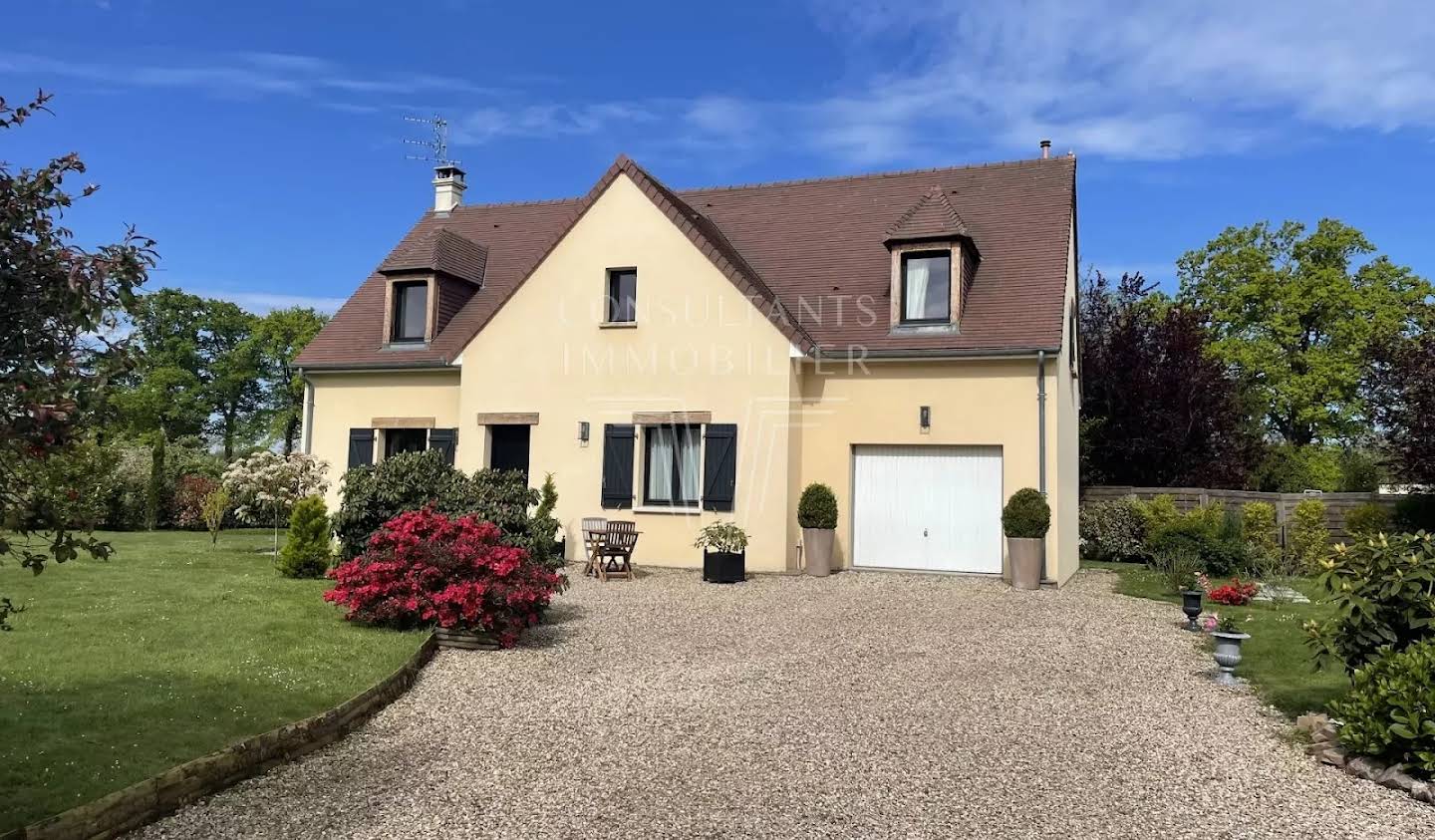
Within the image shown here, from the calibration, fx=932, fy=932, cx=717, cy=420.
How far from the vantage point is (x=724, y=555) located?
1383 centimetres

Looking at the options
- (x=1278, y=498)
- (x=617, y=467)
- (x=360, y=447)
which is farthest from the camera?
(x=360, y=447)

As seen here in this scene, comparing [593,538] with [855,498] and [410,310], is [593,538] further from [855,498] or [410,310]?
[410,310]

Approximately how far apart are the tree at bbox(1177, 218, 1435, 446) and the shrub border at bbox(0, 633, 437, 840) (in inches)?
1278

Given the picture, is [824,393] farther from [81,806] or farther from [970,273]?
[81,806]

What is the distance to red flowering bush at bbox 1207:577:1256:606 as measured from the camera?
40.0 ft

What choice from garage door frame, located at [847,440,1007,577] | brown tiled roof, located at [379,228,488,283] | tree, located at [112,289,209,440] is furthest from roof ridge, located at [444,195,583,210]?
tree, located at [112,289,209,440]

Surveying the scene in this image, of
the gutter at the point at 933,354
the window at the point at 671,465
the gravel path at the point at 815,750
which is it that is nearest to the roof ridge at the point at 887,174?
the gutter at the point at 933,354

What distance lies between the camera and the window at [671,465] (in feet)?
51.6

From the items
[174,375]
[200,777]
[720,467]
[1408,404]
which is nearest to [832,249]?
[720,467]

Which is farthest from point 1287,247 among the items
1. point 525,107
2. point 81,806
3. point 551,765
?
point 81,806

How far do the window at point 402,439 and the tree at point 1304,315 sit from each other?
26848 millimetres

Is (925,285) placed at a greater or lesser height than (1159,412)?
greater

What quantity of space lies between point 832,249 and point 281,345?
128 feet

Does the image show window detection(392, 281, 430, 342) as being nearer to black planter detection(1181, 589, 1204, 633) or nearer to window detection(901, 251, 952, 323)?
window detection(901, 251, 952, 323)
